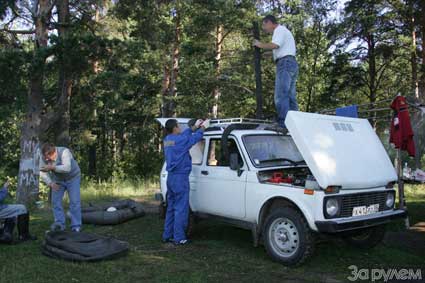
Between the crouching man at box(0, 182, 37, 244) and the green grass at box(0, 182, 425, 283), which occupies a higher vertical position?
the crouching man at box(0, 182, 37, 244)

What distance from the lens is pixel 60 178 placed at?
8.28m

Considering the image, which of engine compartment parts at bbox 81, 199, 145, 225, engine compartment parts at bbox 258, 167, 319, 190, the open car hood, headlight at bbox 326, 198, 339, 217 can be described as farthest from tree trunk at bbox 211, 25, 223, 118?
headlight at bbox 326, 198, 339, 217

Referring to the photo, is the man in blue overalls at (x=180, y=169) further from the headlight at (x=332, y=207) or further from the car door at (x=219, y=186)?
the headlight at (x=332, y=207)

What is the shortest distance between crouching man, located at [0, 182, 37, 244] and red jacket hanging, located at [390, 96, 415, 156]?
7.28 m

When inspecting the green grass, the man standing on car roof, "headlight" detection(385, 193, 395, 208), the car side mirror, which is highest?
the man standing on car roof

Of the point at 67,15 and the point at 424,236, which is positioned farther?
the point at 67,15

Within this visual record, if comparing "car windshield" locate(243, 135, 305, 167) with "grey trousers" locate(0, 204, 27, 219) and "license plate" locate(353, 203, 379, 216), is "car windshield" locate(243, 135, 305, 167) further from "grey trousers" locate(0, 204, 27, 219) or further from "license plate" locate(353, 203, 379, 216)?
"grey trousers" locate(0, 204, 27, 219)

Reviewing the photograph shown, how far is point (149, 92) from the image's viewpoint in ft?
83.5

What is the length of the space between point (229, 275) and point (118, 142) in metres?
25.5

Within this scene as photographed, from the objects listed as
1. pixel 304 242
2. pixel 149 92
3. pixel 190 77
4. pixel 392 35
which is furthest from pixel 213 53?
Result: pixel 304 242

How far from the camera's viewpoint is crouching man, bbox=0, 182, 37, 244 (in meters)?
7.64

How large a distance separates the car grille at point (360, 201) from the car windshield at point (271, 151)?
4.19ft

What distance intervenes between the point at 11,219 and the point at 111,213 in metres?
2.45

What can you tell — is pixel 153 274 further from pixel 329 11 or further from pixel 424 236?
pixel 329 11
